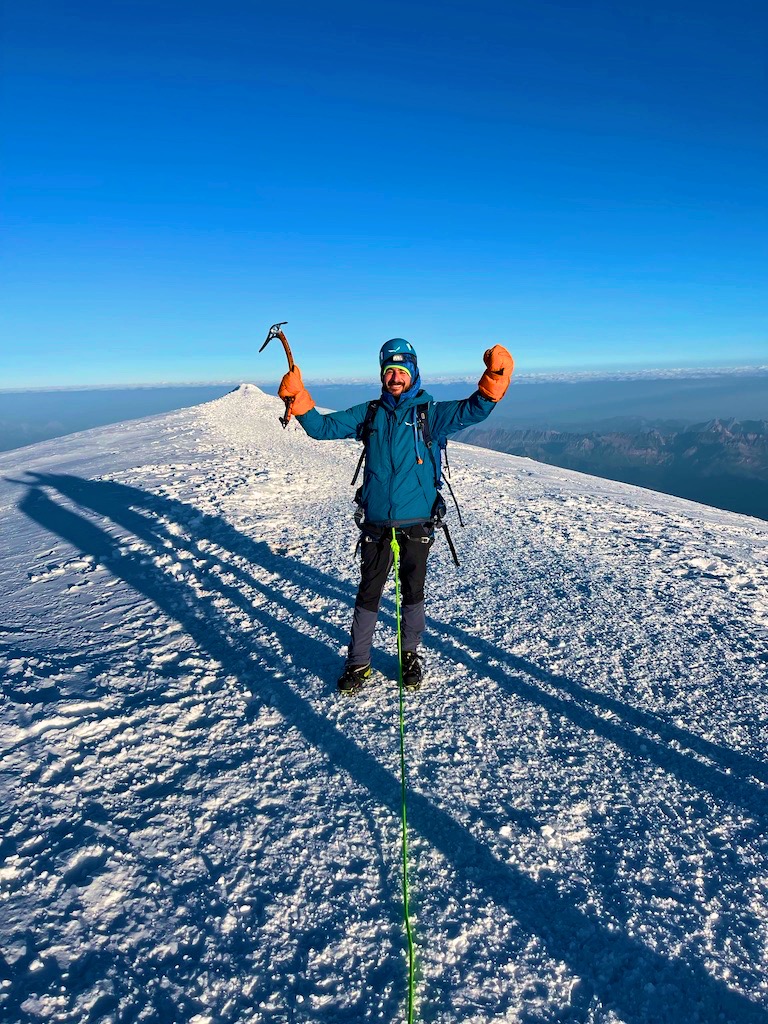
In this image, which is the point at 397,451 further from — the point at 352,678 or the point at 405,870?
the point at 405,870

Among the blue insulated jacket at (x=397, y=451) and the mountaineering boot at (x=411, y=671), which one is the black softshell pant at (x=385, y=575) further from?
the mountaineering boot at (x=411, y=671)

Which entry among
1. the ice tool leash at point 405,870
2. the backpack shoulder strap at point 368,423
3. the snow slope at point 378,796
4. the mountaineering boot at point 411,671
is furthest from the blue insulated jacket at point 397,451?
the snow slope at point 378,796

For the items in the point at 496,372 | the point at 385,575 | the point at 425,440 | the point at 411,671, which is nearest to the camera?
the point at 496,372

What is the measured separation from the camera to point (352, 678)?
523 centimetres

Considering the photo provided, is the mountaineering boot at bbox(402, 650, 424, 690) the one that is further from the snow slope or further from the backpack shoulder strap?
the backpack shoulder strap

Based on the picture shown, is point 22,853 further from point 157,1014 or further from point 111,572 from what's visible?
point 111,572

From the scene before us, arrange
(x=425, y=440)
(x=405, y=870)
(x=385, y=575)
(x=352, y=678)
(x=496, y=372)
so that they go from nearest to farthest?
(x=405, y=870) < (x=496, y=372) < (x=425, y=440) < (x=385, y=575) < (x=352, y=678)

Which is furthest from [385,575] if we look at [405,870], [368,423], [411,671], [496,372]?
[405,870]

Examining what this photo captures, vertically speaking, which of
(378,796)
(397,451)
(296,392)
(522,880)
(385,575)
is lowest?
(522,880)

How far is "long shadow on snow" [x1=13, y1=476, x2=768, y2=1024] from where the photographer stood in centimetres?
269

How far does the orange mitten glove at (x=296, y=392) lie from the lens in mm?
4773

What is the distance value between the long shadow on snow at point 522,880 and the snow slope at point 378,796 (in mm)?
16

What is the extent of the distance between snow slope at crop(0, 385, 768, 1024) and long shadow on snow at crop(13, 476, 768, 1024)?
2 cm

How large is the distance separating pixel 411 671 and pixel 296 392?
3.13 meters
